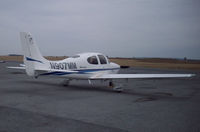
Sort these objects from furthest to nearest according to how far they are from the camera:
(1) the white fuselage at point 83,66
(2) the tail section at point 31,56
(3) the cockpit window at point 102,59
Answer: (3) the cockpit window at point 102,59, (1) the white fuselage at point 83,66, (2) the tail section at point 31,56

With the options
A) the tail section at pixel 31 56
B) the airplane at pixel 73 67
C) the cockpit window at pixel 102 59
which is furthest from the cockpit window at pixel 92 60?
the tail section at pixel 31 56

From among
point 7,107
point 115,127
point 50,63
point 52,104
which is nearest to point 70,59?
point 50,63

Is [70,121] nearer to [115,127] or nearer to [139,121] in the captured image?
[115,127]

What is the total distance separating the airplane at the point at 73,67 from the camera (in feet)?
37.9

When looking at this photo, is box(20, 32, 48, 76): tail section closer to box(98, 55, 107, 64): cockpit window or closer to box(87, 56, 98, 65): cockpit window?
box(87, 56, 98, 65): cockpit window

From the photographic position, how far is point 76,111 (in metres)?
7.46

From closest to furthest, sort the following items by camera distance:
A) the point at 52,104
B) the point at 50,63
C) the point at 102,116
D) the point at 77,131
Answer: the point at 77,131
the point at 102,116
the point at 52,104
the point at 50,63

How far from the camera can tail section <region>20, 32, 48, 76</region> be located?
11.5 meters

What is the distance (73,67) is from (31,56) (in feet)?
8.20

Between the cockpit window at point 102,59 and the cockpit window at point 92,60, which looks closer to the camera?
the cockpit window at point 92,60

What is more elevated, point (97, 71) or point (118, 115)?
point (97, 71)

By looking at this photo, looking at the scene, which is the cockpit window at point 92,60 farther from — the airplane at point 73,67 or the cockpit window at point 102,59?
the cockpit window at point 102,59

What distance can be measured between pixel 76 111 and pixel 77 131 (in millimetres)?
2140

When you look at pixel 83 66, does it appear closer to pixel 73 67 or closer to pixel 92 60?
pixel 73 67
